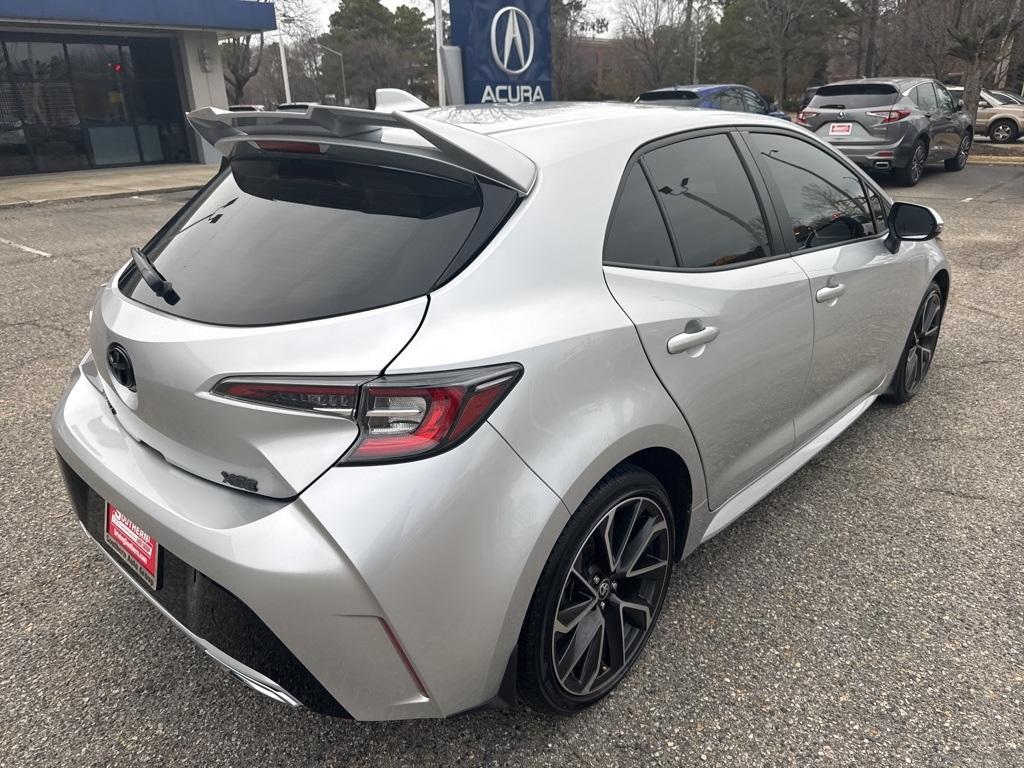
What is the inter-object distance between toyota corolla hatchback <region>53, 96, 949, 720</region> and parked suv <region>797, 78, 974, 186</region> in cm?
1119

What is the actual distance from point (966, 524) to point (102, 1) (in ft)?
65.6

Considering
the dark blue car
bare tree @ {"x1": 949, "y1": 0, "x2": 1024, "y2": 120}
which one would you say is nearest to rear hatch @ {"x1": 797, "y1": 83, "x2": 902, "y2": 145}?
the dark blue car

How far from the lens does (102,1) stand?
55.5 feet

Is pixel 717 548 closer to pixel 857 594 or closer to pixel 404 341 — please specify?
pixel 857 594

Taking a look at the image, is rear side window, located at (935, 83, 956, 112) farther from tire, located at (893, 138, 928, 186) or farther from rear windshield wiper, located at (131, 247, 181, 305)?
rear windshield wiper, located at (131, 247, 181, 305)

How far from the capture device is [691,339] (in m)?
2.11

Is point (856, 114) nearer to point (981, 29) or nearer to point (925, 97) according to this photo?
point (925, 97)

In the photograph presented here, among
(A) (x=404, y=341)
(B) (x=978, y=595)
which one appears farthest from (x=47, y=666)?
(B) (x=978, y=595)

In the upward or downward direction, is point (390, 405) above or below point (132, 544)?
above

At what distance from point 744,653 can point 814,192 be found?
1.81 meters

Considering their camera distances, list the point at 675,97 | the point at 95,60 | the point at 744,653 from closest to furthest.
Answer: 1. the point at 744,653
2. the point at 675,97
3. the point at 95,60

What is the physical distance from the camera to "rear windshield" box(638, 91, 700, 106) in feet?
37.9

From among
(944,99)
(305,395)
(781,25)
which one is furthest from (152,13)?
(781,25)

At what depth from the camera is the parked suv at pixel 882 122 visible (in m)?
11.9
